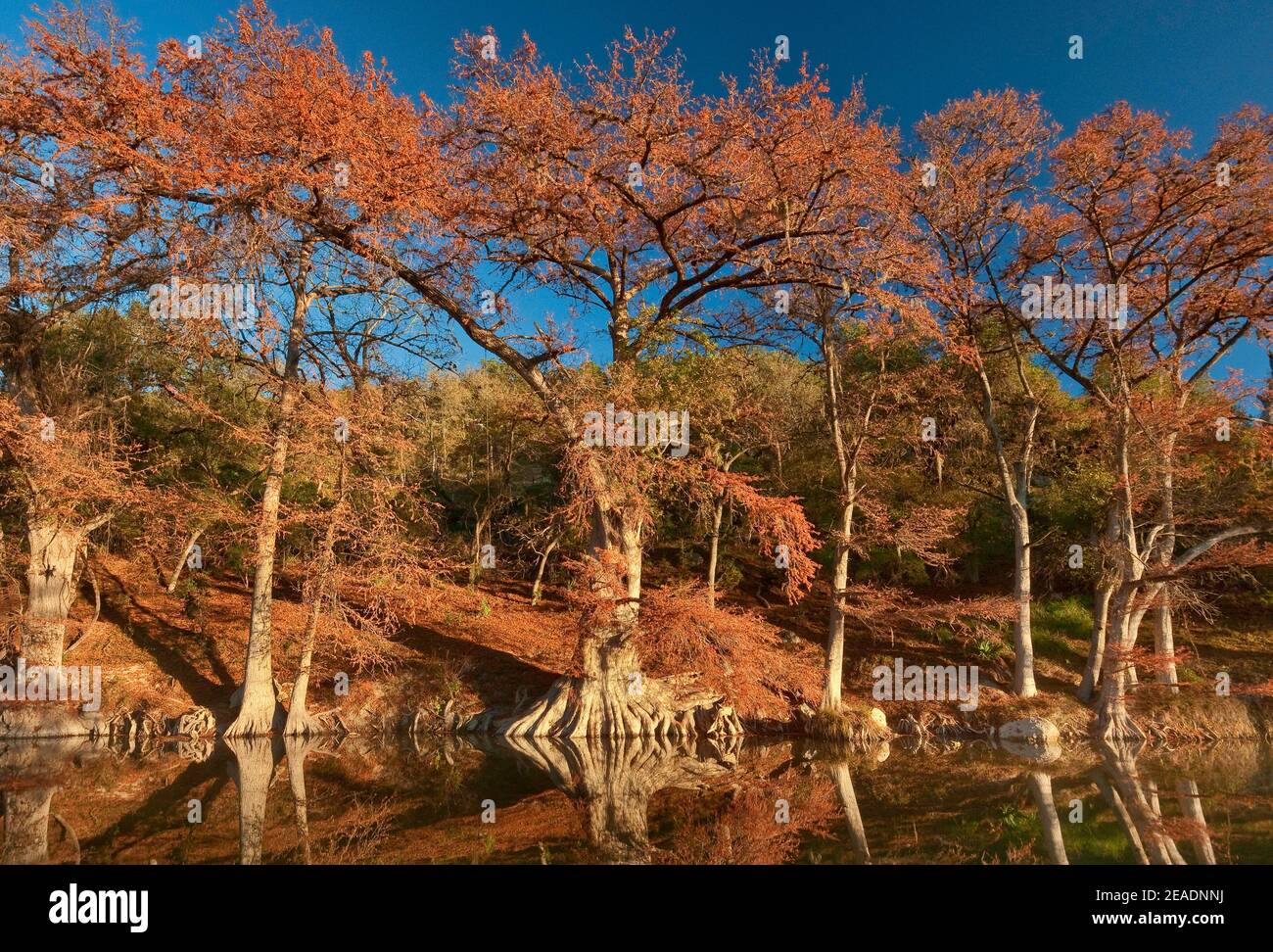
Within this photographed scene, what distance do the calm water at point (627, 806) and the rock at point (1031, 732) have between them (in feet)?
6.97

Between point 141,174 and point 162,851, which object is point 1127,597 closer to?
point 162,851

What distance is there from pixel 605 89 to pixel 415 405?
26.8ft

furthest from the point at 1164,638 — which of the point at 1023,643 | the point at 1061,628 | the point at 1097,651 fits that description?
the point at 1061,628

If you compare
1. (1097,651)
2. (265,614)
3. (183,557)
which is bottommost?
(1097,651)

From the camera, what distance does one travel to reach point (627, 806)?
922 centimetres

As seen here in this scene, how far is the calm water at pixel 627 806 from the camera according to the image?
7195mm

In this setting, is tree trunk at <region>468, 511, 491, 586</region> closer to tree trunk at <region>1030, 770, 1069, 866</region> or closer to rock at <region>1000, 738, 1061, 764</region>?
rock at <region>1000, 738, 1061, 764</region>

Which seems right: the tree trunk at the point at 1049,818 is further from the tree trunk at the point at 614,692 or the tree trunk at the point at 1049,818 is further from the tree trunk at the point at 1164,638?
the tree trunk at the point at 1164,638

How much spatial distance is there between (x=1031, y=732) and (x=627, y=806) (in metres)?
10.7

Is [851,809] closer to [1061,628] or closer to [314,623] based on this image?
[314,623]

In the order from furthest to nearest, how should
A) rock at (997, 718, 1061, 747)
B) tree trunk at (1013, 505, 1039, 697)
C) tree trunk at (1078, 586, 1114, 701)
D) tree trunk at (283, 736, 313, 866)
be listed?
tree trunk at (1078, 586, 1114, 701) < tree trunk at (1013, 505, 1039, 697) < rock at (997, 718, 1061, 747) < tree trunk at (283, 736, 313, 866)

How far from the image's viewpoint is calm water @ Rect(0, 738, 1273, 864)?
720 centimetres

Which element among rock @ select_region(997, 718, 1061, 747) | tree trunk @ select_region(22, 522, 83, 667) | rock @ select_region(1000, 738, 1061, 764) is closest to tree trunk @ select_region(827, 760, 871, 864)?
rock @ select_region(1000, 738, 1061, 764)

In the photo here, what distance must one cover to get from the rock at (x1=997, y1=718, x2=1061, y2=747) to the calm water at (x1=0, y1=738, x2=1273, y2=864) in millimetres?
2124
